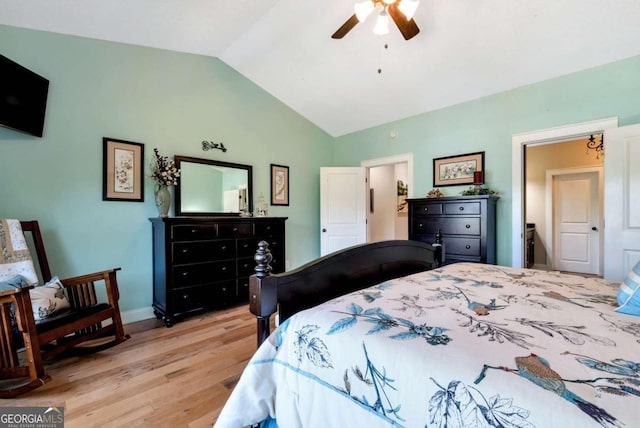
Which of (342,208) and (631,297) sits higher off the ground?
(342,208)

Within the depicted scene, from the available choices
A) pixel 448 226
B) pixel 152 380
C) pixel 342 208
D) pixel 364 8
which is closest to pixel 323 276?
pixel 152 380

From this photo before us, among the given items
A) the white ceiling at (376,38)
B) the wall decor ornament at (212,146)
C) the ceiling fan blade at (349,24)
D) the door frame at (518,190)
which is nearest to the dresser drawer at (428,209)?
the door frame at (518,190)

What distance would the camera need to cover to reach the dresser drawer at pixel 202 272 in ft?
9.27

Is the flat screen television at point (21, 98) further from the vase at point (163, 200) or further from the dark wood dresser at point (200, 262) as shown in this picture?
the dark wood dresser at point (200, 262)

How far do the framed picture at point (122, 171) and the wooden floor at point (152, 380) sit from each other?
1.33 metres

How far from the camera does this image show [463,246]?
3.13m

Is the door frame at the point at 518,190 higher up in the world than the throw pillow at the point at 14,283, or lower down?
higher up

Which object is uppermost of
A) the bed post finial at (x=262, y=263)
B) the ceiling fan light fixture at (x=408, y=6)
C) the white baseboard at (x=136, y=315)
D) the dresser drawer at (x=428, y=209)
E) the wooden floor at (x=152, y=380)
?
the ceiling fan light fixture at (x=408, y=6)

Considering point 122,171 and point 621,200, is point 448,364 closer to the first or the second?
point 621,200

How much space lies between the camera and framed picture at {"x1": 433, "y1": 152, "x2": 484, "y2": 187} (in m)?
3.44

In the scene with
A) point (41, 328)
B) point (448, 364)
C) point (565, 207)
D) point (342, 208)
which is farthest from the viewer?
point (565, 207)

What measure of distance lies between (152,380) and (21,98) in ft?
7.59

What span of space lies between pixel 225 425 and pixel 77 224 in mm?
2572

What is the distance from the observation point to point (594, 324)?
3.03 feet
